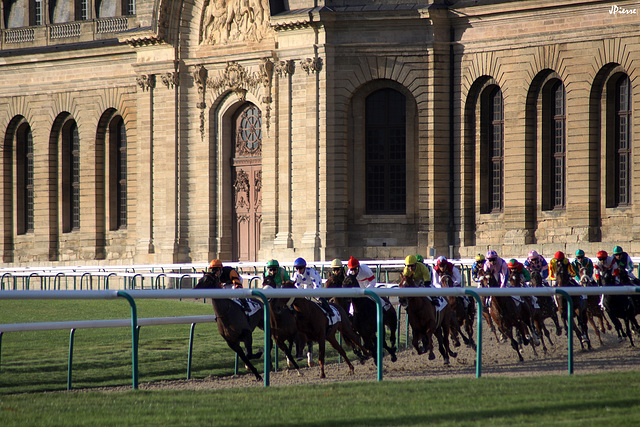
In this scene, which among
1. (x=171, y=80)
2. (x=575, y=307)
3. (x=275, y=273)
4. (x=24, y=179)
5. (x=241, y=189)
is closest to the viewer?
(x=275, y=273)

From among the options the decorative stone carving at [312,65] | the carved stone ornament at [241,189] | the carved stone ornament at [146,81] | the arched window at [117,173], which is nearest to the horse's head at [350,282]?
the decorative stone carving at [312,65]

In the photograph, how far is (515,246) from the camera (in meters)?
35.6

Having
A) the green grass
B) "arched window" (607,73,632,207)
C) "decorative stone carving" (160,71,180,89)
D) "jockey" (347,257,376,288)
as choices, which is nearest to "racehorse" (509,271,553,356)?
"jockey" (347,257,376,288)

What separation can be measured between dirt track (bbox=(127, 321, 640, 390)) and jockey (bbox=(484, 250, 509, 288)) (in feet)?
4.38

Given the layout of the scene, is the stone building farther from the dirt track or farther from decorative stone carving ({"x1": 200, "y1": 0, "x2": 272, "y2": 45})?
the dirt track

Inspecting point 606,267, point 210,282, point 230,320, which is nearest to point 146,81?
point 606,267

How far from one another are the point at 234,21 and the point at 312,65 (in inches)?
176

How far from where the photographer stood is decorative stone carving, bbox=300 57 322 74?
3725cm

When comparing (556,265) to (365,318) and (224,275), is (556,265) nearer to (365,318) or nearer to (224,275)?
(365,318)

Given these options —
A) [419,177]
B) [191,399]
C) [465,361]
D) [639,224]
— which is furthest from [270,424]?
[419,177]

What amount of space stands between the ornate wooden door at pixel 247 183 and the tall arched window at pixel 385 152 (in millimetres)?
4462

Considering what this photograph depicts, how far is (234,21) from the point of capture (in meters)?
40.0

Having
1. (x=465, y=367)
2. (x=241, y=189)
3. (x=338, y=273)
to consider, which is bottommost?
(x=465, y=367)

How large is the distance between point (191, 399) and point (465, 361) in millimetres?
7321
